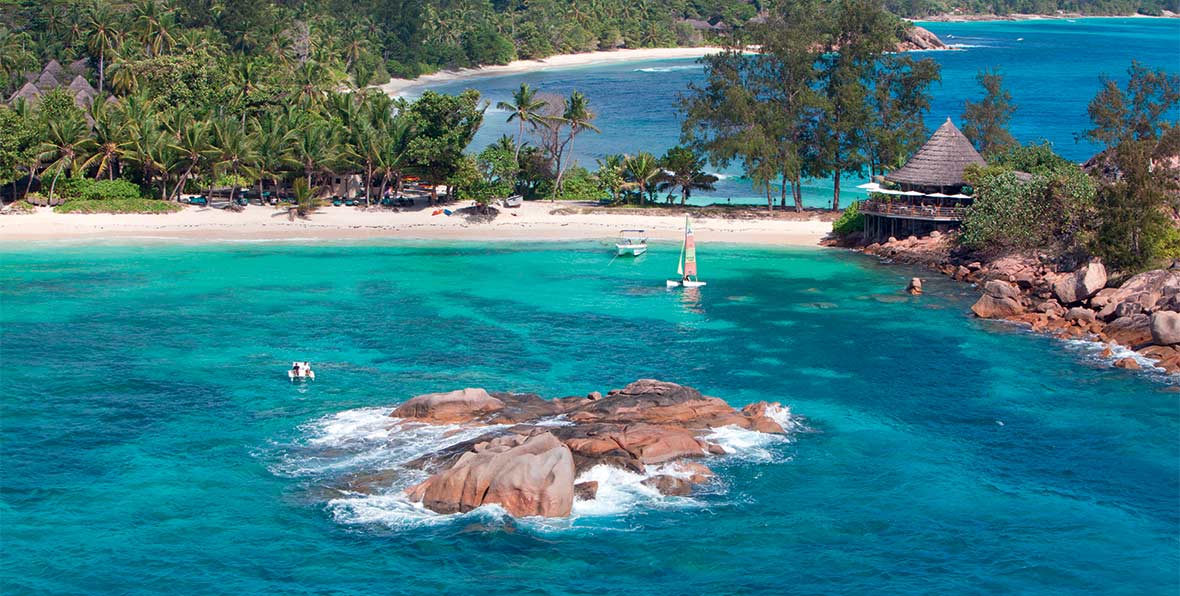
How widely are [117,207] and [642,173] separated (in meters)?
31.0

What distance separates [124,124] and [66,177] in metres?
4.52

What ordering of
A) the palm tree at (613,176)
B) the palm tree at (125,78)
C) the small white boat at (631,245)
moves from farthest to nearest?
the palm tree at (125,78)
the palm tree at (613,176)
the small white boat at (631,245)

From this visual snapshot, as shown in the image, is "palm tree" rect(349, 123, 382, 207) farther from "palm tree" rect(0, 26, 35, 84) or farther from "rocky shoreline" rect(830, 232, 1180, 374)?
"palm tree" rect(0, 26, 35, 84)

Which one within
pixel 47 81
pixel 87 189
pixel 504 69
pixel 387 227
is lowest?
pixel 387 227

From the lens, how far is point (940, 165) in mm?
67562

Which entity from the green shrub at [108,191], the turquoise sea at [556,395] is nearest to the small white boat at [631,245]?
the turquoise sea at [556,395]

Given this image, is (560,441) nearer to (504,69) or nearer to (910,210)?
(910,210)

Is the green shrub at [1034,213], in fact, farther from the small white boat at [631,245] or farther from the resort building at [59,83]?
the resort building at [59,83]

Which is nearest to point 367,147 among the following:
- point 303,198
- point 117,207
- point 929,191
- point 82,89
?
point 303,198

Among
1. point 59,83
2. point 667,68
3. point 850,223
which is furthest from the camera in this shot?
point 667,68

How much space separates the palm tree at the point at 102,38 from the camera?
103250mm

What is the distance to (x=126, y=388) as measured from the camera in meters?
43.1

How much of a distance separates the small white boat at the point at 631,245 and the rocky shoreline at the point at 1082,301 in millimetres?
15262

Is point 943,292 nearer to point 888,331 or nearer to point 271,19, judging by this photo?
point 888,331
